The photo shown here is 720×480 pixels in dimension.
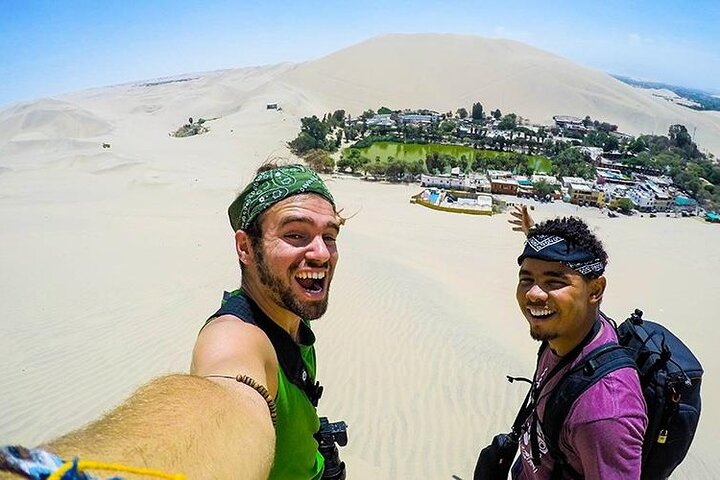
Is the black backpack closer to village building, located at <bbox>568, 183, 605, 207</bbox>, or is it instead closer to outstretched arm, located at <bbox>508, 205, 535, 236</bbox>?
outstretched arm, located at <bbox>508, 205, 535, 236</bbox>

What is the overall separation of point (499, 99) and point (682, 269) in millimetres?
78561

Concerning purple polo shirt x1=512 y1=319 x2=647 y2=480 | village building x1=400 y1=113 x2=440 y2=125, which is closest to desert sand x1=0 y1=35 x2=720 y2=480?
purple polo shirt x1=512 y1=319 x2=647 y2=480

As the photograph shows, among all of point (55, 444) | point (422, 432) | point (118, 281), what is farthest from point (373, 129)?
point (55, 444)

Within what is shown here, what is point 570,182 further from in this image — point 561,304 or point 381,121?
point 561,304

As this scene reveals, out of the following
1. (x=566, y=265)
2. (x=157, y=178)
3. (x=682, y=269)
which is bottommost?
(x=682, y=269)

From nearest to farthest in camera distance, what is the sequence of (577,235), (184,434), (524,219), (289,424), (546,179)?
(184,434), (289,424), (577,235), (524,219), (546,179)

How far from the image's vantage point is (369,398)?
266 inches

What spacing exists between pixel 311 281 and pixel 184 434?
3.26ft

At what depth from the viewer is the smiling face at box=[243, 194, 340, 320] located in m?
2.04

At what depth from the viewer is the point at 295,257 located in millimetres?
2045

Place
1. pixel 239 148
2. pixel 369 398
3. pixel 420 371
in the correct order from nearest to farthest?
1. pixel 369 398
2. pixel 420 371
3. pixel 239 148

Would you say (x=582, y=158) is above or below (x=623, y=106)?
below

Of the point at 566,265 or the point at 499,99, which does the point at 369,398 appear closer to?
the point at 566,265

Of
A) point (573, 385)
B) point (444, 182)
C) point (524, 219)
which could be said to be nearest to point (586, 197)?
point (444, 182)
